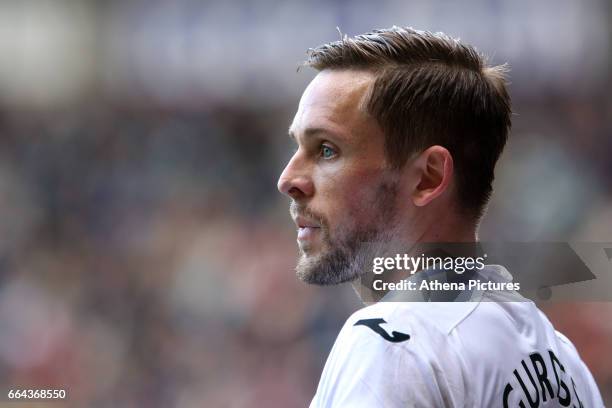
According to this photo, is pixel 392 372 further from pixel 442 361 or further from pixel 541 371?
pixel 541 371

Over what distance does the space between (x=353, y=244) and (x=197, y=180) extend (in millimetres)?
2931

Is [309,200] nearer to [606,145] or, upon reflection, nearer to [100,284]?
[606,145]

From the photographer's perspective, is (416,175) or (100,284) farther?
(100,284)

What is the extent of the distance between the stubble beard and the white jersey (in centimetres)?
19

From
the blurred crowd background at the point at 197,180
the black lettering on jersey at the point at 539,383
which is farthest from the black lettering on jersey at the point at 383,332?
the blurred crowd background at the point at 197,180

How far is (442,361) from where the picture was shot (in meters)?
1.01

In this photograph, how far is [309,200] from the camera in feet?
4.26

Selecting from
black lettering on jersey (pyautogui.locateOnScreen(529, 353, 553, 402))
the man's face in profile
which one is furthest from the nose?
black lettering on jersey (pyautogui.locateOnScreen(529, 353, 553, 402))

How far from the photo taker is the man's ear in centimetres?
125

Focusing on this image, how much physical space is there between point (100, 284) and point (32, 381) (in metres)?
0.72

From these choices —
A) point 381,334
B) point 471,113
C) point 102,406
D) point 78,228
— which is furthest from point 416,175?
point 78,228

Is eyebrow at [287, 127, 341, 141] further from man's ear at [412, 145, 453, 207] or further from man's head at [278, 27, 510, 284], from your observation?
man's ear at [412, 145, 453, 207]
